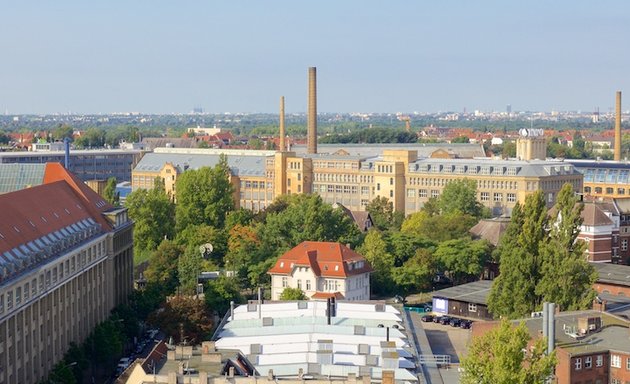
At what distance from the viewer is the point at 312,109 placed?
160 m

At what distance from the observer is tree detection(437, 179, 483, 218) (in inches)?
4574

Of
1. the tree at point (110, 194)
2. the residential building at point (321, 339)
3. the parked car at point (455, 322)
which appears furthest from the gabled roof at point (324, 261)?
the tree at point (110, 194)

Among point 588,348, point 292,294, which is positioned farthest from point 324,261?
point 588,348

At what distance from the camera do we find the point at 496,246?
96062mm

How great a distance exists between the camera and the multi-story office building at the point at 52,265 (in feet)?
176

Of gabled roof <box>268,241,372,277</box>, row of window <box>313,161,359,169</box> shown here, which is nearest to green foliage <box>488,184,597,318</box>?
gabled roof <box>268,241,372,277</box>

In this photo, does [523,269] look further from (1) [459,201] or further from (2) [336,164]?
(2) [336,164]

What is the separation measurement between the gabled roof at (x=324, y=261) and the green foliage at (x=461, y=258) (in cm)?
1002

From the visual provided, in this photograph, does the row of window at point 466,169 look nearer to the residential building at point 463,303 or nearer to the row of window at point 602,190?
the row of window at point 602,190

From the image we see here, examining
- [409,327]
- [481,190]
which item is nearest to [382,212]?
[481,190]

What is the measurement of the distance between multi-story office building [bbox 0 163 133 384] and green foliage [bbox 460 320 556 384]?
2093 cm

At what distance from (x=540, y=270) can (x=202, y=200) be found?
152 feet

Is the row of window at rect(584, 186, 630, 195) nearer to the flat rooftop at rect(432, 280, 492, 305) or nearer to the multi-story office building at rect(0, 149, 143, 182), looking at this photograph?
the flat rooftop at rect(432, 280, 492, 305)

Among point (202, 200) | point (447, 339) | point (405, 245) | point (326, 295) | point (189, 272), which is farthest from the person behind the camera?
point (202, 200)
